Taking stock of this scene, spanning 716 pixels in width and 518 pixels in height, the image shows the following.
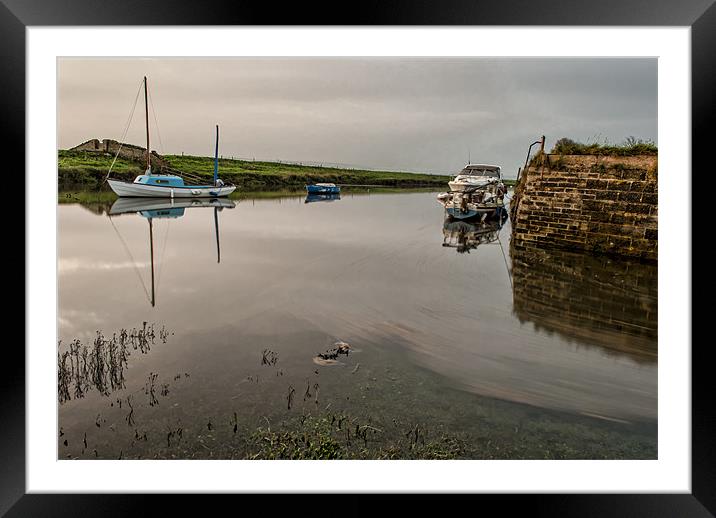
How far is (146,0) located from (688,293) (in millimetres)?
2228

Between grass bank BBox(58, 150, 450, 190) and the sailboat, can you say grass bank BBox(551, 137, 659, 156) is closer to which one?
the sailboat

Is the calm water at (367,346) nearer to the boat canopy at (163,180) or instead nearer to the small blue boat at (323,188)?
the boat canopy at (163,180)

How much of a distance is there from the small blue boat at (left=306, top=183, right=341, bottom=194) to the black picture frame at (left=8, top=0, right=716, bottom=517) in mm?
13318

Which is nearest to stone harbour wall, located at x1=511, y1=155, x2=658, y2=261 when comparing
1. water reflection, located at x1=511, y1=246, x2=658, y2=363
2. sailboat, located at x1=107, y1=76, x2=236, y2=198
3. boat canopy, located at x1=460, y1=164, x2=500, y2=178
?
water reflection, located at x1=511, y1=246, x2=658, y2=363

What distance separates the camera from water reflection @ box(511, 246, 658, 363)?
4523 millimetres

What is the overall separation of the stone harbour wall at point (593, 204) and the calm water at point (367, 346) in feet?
0.95

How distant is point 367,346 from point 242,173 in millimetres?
9570

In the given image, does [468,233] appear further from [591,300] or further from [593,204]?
[591,300]

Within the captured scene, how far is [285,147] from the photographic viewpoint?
32.6 ft

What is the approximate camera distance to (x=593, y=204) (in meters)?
7.08

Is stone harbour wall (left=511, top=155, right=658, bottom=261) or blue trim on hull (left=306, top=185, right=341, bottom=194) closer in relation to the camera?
stone harbour wall (left=511, top=155, right=658, bottom=261)

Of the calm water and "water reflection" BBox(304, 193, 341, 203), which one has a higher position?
"water reflection" BBox(304, 193, 341, 203)

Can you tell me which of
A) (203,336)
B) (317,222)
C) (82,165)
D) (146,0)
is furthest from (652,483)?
(317,222)

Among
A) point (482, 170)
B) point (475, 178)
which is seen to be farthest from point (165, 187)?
point (482, 170)
